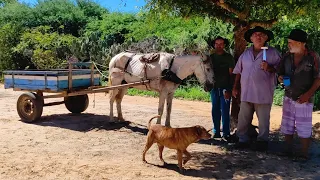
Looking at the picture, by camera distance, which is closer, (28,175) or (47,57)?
(28,175)

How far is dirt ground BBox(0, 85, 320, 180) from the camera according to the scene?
19.0 ft

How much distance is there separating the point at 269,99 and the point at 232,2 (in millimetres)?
2001

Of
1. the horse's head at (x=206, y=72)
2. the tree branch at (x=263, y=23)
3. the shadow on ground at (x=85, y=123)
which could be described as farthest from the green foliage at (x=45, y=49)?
the tree branch at (x=263, y=23)

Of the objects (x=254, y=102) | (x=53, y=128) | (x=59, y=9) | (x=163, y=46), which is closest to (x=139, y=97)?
(x=163, y=46)

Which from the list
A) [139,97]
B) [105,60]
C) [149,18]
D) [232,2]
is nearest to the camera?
[232,2]

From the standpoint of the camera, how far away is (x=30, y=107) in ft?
31.4

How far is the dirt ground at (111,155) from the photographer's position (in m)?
5.79

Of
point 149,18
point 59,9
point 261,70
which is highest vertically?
point 59,9

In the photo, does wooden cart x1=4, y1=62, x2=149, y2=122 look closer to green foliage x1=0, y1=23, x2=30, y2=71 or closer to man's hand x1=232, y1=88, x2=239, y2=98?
Result: man's hand x1=232, y1=88, x2=239, y2=98

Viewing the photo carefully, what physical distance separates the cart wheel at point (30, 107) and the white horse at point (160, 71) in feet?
5.63

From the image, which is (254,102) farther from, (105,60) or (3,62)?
(3,62)

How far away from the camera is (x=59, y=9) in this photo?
1082 inches

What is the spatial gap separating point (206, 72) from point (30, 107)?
4.57m

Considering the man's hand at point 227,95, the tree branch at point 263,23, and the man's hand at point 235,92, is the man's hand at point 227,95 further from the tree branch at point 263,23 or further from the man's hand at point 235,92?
the tree branch at point 263,23
